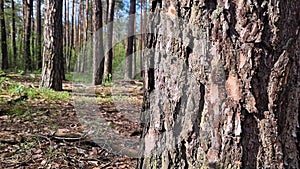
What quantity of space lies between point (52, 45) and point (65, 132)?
13.2 ft

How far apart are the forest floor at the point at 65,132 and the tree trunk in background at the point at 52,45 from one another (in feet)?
3.57

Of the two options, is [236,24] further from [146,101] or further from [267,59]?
[146,101]

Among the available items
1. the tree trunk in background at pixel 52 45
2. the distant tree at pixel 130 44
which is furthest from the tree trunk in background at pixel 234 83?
the distant tree at pixel 130 44

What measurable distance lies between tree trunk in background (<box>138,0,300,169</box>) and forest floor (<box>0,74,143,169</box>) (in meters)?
1.42

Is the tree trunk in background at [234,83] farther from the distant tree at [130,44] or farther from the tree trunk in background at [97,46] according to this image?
the distant tree at [130,44]

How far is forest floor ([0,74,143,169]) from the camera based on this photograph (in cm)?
254

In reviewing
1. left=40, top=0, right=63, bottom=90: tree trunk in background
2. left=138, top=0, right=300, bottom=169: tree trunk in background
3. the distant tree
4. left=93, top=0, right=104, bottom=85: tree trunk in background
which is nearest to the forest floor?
left=40, top=0, right=63, bottom=90: tree trunk in background

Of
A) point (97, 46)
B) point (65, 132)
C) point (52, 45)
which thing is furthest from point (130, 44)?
point (65, 132)

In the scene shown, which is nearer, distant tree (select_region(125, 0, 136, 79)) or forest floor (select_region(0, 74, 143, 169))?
forest floor (select_region(0, 74, 143, 169))

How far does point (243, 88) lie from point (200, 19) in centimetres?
29

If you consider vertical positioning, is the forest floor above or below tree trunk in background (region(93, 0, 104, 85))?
below

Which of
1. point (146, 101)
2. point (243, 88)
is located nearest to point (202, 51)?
point (243, 88)

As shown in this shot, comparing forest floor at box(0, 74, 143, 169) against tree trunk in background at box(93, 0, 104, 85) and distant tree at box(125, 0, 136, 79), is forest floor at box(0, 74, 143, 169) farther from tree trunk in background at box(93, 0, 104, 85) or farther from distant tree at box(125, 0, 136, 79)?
distant tree at box(125, 0, 136, 79)

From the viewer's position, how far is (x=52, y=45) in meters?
6.71
